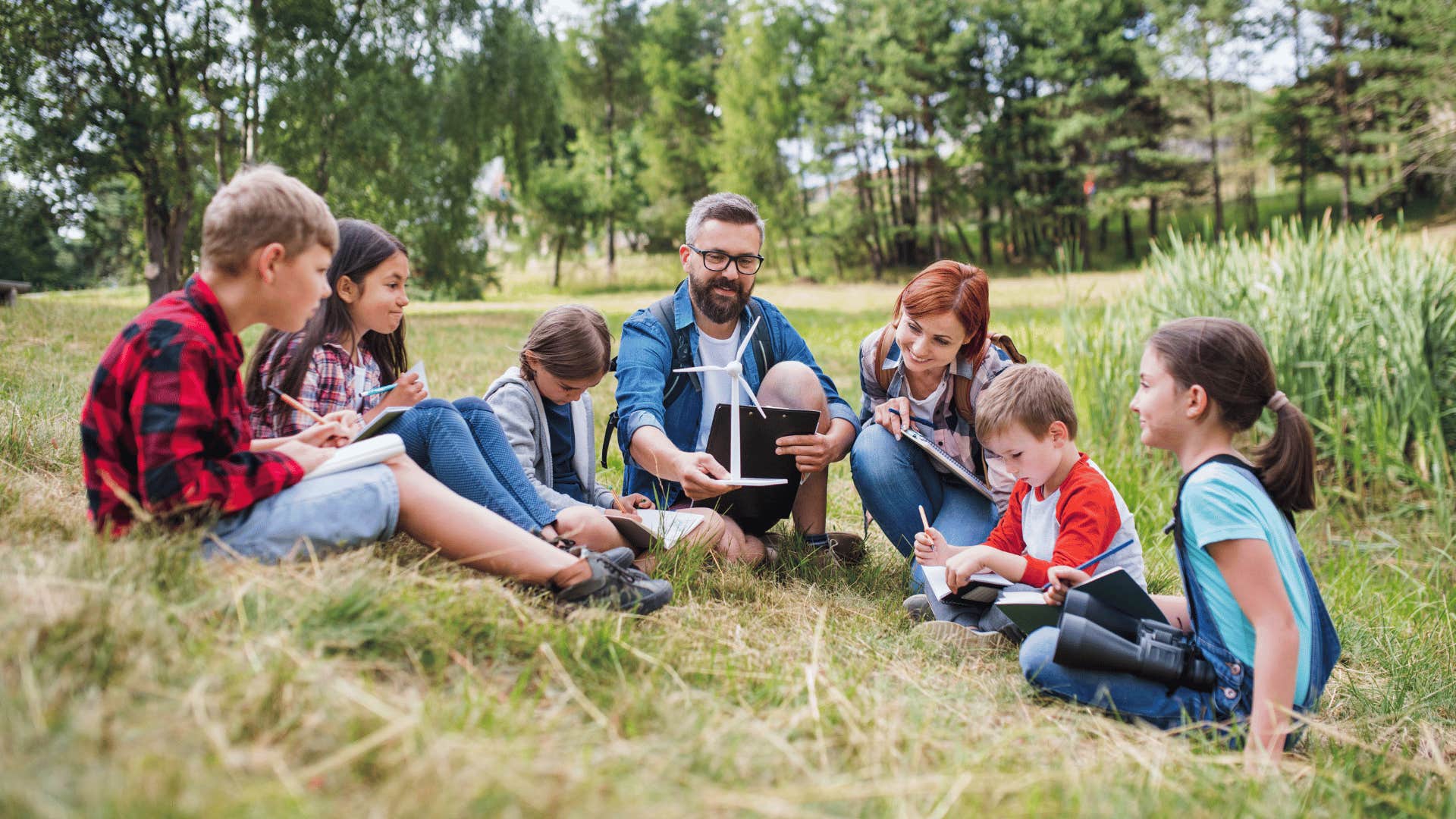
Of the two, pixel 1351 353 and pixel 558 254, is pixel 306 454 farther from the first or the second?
pixel 558 254

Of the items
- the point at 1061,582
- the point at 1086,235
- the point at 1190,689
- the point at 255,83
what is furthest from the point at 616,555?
the point at 1086,235

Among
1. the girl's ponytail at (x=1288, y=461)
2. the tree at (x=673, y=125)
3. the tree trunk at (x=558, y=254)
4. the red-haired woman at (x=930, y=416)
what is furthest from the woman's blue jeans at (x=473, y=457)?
the tree at (x=673, y=125)

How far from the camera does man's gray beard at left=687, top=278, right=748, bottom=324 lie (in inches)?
137

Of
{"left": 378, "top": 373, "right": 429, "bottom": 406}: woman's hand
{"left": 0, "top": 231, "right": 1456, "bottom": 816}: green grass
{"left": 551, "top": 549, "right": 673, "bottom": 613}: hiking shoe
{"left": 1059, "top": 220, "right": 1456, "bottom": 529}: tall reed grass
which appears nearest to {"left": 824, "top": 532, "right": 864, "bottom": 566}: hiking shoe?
{"left": 0, "top": 231, "right": 1456, "bottom": 816}: green grass

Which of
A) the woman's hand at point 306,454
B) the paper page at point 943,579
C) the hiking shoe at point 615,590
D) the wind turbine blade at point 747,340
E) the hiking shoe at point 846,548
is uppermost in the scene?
the wind turbine blade at point 747,340

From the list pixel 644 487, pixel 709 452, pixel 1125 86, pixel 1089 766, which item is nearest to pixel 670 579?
pixel 709 452

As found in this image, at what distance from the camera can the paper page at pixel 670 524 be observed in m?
3.03

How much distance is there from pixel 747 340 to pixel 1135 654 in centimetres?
166

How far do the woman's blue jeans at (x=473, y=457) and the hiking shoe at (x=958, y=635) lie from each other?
117 centimetres

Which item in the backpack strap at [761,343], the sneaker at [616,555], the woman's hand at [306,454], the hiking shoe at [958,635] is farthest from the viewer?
the backpack strap at [761,343]

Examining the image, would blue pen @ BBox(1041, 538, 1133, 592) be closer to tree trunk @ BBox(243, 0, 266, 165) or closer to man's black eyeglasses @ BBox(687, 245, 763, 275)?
man's black eyeglasses @ BBox(687, 245, 763, 275)

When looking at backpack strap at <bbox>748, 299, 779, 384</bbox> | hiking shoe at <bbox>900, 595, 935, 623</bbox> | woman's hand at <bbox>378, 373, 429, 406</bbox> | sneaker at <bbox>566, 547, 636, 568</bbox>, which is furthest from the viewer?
backpack strap at <bbox>748, 299, 779, 384</bbox>

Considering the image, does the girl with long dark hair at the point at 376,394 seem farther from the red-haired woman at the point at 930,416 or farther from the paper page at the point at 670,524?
the red-haired woman at the point at 930,416

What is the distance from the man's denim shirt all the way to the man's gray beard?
4 cm
